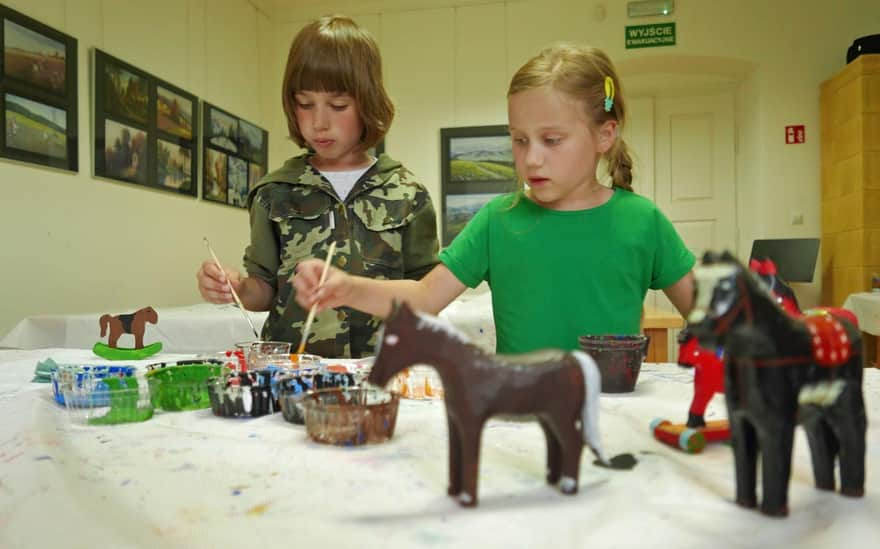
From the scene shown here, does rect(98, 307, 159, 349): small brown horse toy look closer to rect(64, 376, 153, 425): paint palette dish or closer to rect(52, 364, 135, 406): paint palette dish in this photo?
rect(52, 364, 135, 406): paint palette dish

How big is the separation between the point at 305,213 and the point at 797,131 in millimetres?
4047

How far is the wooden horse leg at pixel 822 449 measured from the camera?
1.70ft

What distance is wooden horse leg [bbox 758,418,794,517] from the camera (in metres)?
0.46

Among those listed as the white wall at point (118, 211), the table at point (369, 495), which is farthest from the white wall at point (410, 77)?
the table at point (369, 495)

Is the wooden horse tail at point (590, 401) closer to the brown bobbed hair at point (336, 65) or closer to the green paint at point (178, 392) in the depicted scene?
the green paint at point (178, 392)

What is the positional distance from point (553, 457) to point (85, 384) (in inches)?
24.3

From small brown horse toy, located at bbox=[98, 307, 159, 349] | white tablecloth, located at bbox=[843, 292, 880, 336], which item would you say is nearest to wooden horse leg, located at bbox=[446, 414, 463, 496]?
small brown horse toy, located at bbox=[98, 307, 159, 349]

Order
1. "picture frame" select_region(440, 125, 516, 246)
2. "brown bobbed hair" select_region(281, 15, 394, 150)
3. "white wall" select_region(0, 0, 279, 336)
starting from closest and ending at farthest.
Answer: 1. "brown bobbed hair" select_region(281, 15, 394, 150)
2. "white wall" select_region(0, 0, 279, 336)
3. "picture frame" select_region(440, 125, 516, 246)

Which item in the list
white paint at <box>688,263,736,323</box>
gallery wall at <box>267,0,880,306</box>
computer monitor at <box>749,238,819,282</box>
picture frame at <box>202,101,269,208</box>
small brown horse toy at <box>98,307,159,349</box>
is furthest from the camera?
gallery wall at <box>267,0,880,306</box>

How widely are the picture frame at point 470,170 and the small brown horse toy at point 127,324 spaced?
330cm

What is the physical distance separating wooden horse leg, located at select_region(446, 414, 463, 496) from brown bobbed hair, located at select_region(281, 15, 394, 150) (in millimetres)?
944

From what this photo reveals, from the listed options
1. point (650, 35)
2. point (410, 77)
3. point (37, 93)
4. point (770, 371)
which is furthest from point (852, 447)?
point (410, 77)

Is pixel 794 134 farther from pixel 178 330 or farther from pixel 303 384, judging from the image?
pixel 303 384

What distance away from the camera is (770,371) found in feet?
1.49
